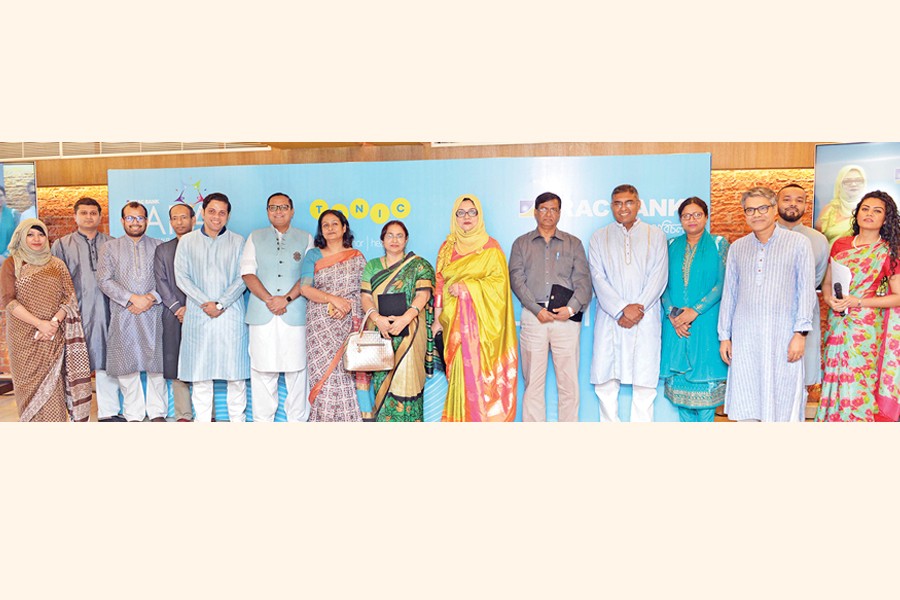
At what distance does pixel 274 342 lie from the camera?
5145 millimetres

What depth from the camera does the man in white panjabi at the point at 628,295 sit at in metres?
4.89

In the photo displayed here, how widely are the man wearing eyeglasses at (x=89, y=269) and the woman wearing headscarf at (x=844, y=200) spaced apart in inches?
212

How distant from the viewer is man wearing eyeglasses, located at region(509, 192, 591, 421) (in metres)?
4.95

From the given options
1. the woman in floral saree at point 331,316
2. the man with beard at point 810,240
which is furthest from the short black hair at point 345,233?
the man with beard at point 810,240

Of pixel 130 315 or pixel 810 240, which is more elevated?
pixel 810 240

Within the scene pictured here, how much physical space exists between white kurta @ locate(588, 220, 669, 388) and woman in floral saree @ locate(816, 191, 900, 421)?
117 cm

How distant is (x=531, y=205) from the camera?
206 inches

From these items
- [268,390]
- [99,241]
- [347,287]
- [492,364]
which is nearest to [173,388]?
[268,390]

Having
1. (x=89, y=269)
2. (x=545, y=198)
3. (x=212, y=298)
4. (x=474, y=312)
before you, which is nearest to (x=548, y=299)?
(x=474, y=312)

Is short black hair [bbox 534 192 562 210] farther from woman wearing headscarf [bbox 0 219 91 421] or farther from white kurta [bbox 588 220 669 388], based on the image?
woman wearing headscarf [bbox 0 219 91 421]

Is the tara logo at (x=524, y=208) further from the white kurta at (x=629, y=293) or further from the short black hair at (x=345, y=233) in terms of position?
the short black hair at (x=345, y=233)

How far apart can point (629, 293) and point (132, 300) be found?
354 centimetres

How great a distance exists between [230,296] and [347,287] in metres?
0.86

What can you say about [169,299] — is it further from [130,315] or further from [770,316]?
[770,316]
